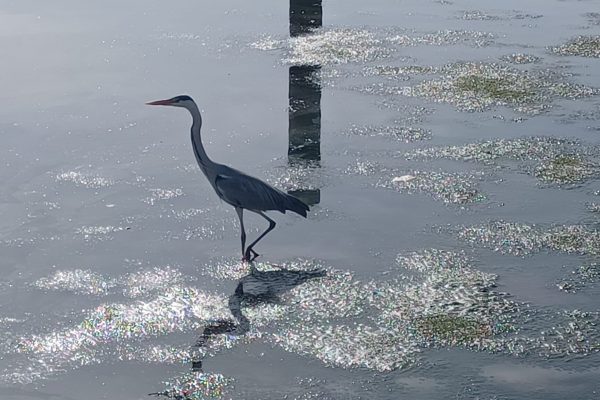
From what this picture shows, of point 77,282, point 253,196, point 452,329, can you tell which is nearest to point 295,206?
point 253,196

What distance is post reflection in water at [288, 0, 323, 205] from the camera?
11230 millimetres

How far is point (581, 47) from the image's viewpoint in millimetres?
15266

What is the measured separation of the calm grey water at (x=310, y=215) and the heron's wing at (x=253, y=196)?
0.35m

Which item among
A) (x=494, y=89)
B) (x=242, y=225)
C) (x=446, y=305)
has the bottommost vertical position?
(x=446, y=305)

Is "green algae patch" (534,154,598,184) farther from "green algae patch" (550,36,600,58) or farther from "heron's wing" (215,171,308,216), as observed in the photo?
"green algae patch" (550,36,600,58)

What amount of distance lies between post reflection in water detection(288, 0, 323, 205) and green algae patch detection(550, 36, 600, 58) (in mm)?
3374

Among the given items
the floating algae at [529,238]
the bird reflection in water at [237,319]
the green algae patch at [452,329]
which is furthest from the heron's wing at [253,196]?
the green algae patch at [452,329]

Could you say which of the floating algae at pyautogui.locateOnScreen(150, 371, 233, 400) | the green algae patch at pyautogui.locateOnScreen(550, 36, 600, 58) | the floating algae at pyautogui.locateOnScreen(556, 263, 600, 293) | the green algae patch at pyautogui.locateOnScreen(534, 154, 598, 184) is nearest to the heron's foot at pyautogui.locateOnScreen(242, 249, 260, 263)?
the floating algae at pyautogui.locateOnScreen(150, 371, 233, 400)

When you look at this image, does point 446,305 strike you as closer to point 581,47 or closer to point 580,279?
point 580,279

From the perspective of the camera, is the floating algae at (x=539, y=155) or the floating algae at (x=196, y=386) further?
the floating algae at (x=539, y=155)

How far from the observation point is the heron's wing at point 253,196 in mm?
9219

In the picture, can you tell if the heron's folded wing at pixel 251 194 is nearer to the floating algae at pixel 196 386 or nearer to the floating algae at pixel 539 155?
the floating algae at pixel 196 386

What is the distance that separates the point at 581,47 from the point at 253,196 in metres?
7.68

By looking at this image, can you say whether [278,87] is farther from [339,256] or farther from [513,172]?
[339,256]
